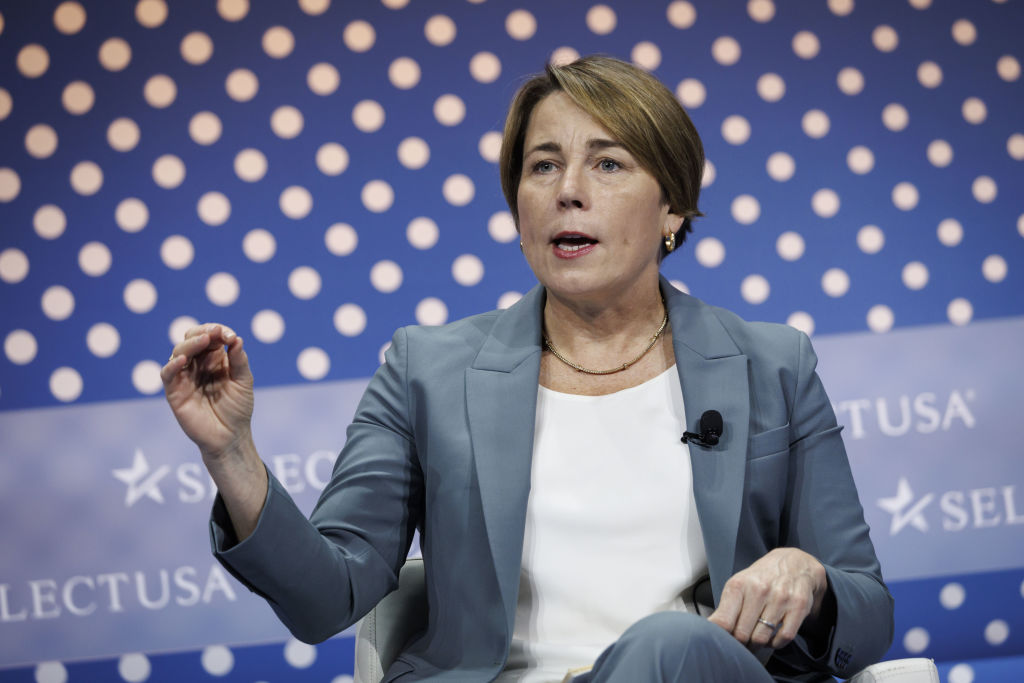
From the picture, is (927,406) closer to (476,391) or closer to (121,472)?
(476,391)

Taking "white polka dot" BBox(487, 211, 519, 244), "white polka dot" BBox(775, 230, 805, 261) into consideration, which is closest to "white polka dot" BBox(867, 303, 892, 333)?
"white polka dot" BBox(775, 230, 805, 261)

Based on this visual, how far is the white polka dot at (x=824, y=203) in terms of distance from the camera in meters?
2.76

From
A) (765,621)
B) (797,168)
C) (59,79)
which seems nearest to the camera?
(765,621)

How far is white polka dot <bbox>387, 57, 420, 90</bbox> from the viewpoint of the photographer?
259 cm

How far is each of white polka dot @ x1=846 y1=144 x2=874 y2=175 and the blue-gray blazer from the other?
127cm

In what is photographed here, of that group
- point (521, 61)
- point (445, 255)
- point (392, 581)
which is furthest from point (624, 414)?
point (521, 61)

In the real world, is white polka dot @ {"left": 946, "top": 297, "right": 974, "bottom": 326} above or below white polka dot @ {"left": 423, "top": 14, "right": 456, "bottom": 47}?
below

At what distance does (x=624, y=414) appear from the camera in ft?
5.33

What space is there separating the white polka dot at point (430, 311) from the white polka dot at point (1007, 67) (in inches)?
67.7

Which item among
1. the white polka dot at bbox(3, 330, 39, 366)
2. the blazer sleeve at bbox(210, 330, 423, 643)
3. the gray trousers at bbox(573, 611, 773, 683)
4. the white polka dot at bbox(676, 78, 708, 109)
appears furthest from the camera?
the white polka dot at bbox(676, 78, 708, 109)

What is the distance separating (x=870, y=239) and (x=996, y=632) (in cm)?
117

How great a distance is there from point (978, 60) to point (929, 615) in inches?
61.7

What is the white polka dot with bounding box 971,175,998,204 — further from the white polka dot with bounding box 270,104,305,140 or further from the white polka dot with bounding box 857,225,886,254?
the white polka dot with bounding box 270,104,305,140

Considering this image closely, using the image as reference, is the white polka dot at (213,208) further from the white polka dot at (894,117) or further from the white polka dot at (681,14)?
the white polka dot at (894,117)
